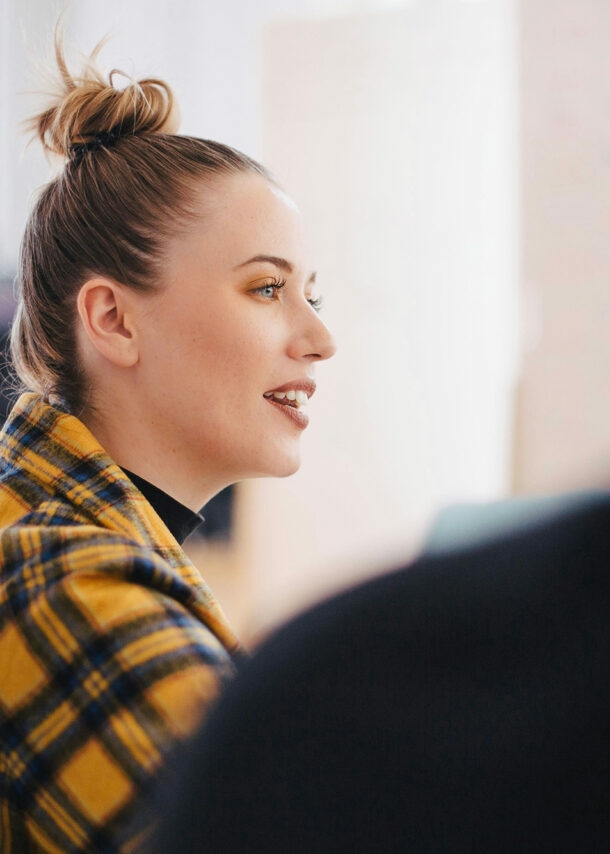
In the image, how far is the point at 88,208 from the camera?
1.17 metres

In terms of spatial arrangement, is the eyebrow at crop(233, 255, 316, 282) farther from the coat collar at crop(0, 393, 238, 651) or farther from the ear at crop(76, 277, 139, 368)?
the coat collar at crop(0, 393, 238, 651)

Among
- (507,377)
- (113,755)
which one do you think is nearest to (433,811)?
(113,755)

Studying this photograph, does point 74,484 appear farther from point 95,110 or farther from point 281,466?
point 95,110

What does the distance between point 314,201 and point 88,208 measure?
8.12ft

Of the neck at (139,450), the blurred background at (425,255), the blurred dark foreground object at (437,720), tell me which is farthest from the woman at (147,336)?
the blurred background at (425,255)

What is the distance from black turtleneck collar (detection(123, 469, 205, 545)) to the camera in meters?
1.12

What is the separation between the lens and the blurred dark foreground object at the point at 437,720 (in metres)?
0.26

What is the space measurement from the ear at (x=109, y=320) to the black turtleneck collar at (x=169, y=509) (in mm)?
134

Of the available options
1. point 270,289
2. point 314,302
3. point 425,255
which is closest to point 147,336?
point 270,289

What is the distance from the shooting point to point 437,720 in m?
0.27

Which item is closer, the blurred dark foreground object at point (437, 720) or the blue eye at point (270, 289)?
the blurred dark foreground object at point (437, 720)

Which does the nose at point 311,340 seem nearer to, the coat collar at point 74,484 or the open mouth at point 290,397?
the open mouth at point 290,397

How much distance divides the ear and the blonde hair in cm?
2

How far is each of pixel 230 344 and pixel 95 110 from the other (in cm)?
36
